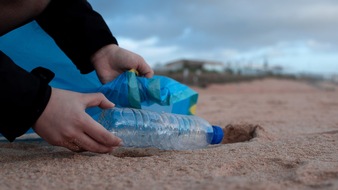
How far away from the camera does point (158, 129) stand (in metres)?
2.01

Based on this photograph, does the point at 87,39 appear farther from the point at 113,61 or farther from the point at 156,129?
the point at 156,129

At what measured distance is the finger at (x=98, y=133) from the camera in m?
1.39

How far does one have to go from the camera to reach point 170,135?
2.06 meters

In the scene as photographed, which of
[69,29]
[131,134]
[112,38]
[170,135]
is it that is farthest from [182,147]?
[69,29]

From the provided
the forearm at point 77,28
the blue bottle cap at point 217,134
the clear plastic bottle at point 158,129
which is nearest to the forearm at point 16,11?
the forearm at point 77,28

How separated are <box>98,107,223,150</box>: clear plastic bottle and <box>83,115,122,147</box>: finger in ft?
1.28

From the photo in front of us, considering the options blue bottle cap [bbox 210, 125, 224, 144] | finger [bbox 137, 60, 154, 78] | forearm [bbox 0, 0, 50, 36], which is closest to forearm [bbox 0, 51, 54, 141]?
forearm [bbox 0, 0, 50, 36]

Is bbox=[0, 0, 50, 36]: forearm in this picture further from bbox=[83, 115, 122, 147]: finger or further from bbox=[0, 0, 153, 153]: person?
bbox=[83, 115, 122, 147]: finger

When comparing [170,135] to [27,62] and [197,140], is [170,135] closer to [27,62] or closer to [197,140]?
[197,140]

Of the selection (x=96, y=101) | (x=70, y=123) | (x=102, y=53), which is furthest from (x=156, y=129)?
→ (x=70, y=123)

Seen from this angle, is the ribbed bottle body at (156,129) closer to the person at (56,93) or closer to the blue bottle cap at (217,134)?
the blue bottle cap at (217,134)

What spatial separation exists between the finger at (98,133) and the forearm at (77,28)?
0.63 meters

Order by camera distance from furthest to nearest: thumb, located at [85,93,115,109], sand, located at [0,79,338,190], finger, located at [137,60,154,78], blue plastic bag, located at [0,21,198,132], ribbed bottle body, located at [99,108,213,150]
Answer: blue plastic bag, located at [0,21,198,132], finger, located at [137,60,154,78], ribbed bottle body, located at [99,108,213,150], thumb, located at [85,93,115,109], sand, located at [0,79,338,190]

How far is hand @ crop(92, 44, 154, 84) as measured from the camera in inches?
76.9
